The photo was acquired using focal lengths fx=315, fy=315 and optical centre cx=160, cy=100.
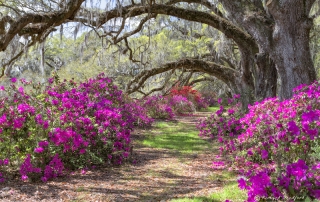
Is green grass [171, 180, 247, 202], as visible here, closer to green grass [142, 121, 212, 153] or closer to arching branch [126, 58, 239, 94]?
green grass [142, 121, 212, 153]

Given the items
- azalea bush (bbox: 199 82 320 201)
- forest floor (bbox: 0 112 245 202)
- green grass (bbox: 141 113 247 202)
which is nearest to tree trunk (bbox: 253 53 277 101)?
azalea bush (bbox: 199 82 320 201)

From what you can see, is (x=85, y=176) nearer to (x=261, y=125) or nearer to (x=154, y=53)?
(x=261, y=125)

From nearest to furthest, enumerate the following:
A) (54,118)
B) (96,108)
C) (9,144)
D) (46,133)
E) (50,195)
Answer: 1. (50,195)
2. (9,144)
3. (46,133)
4. (54,118)
5. (96,108)

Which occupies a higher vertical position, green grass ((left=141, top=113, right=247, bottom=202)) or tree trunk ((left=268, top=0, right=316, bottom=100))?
tree trunk ((left=268, top=0, right=316, bottom=100))

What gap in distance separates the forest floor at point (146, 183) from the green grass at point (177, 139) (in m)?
0.53

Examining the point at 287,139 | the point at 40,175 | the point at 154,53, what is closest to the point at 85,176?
the point at 40,175

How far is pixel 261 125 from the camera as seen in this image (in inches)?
207

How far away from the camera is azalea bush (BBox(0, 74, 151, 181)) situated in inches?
199

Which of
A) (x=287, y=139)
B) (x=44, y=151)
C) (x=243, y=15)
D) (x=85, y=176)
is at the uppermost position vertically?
(x=243, y=15)

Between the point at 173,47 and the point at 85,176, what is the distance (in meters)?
17.8

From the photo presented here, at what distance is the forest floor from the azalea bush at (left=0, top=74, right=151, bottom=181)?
0.30 metres

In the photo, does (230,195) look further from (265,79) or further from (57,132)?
(265,79)

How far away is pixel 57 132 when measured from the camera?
533 centimetres

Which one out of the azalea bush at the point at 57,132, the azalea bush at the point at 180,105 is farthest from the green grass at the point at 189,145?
the azalea bush at the point at 180,105
